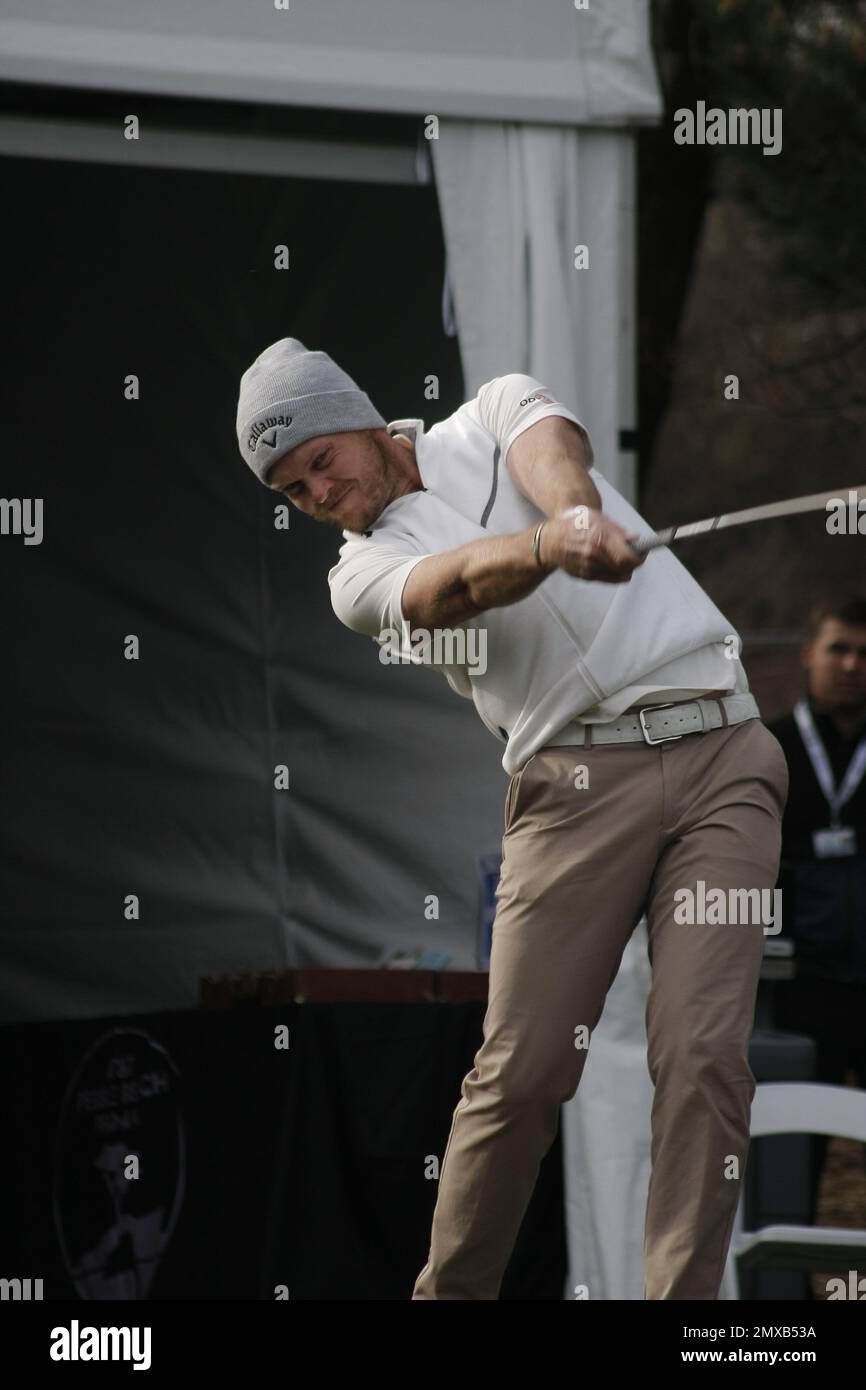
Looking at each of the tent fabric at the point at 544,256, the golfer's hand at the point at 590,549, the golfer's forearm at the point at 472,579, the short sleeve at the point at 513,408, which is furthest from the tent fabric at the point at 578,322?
the golfer's hand at the point at 590,549

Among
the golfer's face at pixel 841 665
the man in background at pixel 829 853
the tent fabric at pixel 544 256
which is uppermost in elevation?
the tent fabric at pixel 544 256

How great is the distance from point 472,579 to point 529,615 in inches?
12.5

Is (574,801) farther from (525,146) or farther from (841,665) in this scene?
(841,665)

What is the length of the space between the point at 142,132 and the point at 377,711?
1742mm

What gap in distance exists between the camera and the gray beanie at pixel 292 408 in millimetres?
2984

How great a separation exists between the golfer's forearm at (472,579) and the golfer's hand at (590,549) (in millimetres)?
42

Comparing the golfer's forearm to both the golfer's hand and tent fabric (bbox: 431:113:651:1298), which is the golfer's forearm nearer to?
the golfer's hand

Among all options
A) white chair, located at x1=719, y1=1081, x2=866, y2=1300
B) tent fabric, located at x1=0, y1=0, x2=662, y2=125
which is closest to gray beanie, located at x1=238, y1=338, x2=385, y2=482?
tent fabric, located at x1=0, y1=0, x2=662, y2=125

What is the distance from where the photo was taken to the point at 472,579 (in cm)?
263

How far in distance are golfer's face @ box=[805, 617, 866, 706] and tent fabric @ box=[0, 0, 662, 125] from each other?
1.58 m


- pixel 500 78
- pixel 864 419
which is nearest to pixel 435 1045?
pixel 500 78

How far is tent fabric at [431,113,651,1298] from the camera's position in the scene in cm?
407

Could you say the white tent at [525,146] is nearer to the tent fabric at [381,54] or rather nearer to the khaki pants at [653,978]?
the tent fabric at [381,54]
